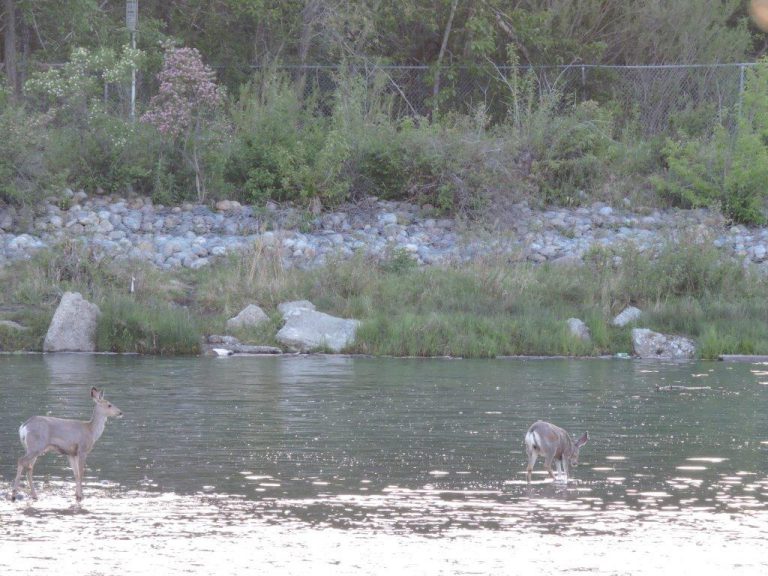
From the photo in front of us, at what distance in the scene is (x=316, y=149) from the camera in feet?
104

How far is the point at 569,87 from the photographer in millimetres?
36031

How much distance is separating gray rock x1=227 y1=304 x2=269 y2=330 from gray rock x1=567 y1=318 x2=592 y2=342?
209 inches

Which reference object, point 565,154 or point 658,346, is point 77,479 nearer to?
point 658,346

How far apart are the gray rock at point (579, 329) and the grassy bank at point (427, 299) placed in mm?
124

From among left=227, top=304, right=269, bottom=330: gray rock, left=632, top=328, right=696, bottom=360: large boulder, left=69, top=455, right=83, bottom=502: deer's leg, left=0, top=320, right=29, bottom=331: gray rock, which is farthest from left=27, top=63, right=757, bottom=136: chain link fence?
left=69, top=455, right=83, bottom=502: deer's leg

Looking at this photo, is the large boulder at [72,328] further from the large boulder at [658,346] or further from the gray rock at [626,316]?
the large boulder at [658,346]

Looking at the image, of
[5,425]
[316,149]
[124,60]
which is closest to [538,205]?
[316,149]

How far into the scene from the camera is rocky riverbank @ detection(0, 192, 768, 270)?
27375 mm

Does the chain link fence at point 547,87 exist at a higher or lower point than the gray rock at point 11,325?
higher

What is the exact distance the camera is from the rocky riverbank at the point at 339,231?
27.4m

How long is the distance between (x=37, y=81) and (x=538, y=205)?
11.4m

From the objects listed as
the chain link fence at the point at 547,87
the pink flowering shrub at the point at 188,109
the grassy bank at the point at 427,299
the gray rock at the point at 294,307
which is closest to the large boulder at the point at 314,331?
the gray rock at the point at 294,307

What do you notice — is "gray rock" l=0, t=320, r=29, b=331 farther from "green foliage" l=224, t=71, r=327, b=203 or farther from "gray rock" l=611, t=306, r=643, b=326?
"gray rock" l=611, t=306, r=643, b=326

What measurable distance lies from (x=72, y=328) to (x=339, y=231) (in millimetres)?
7578
